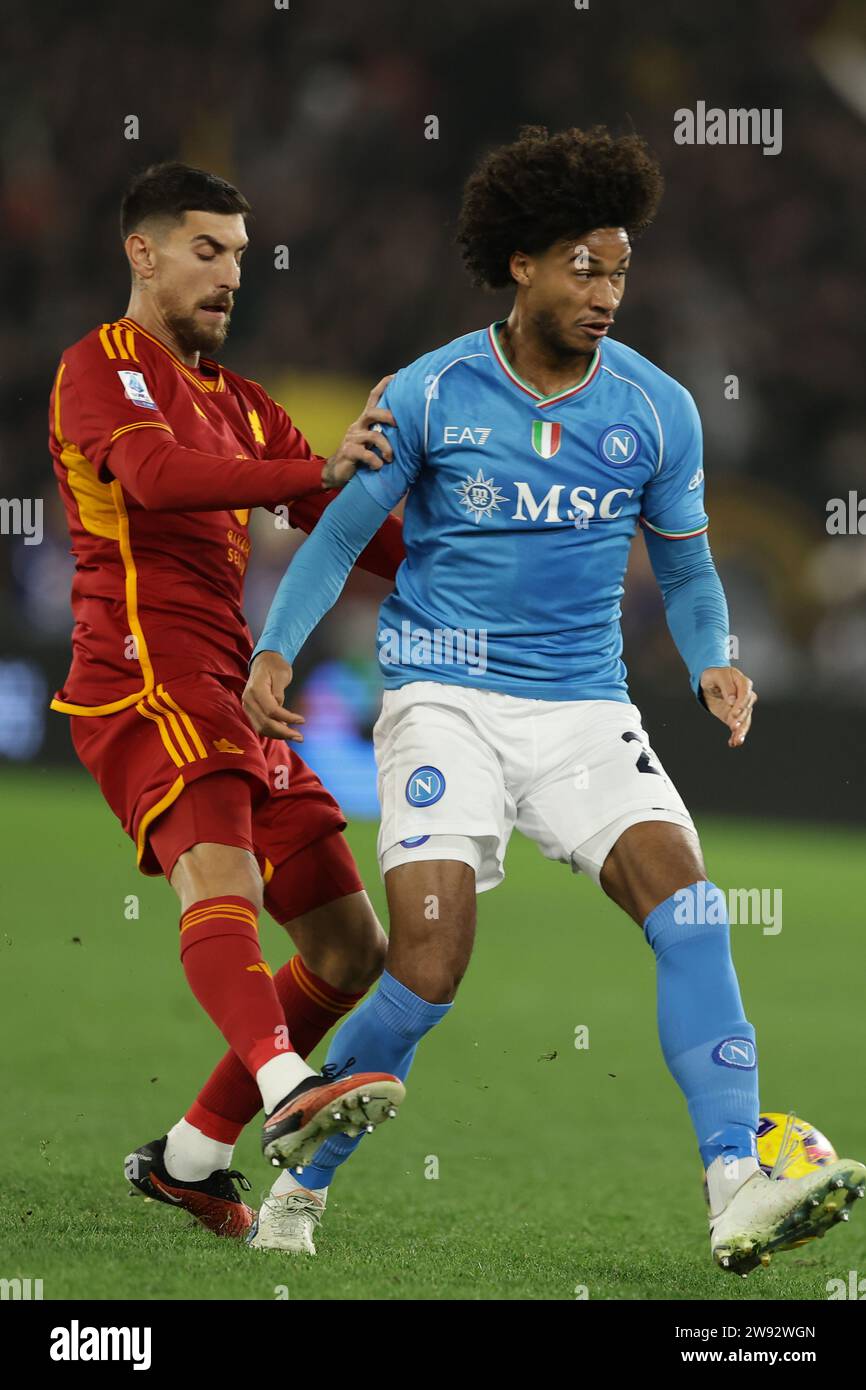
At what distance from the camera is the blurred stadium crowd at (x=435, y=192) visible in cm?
1566

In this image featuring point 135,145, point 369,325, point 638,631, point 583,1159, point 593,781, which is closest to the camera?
point 593,781

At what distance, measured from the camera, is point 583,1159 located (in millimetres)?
5266

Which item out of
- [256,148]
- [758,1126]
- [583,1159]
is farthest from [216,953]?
[256,148]

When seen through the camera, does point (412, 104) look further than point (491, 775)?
A: Yes

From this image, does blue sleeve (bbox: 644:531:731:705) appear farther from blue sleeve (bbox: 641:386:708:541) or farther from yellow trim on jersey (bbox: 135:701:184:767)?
yellow trim on jersey (bbox: 135:701:184:767)

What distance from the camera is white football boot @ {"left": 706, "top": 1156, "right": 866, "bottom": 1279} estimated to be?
3.24 metres

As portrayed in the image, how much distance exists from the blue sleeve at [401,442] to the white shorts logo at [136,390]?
0.50 meters

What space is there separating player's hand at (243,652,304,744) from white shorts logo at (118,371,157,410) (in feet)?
2.12

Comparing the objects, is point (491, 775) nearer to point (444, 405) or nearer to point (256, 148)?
point (444, 405)

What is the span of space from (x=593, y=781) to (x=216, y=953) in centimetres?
83

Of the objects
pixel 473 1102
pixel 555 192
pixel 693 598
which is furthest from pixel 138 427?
pixel 473 1102

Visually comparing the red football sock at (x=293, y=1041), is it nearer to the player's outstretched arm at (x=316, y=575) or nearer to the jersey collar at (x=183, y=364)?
the player's outstretched arm at (x=316, y=575)

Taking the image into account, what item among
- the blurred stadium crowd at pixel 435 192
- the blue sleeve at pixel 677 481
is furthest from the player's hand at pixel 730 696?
the blurred stadium crowd at pixel 435 192

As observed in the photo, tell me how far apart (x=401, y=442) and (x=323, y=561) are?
291 millimetres
